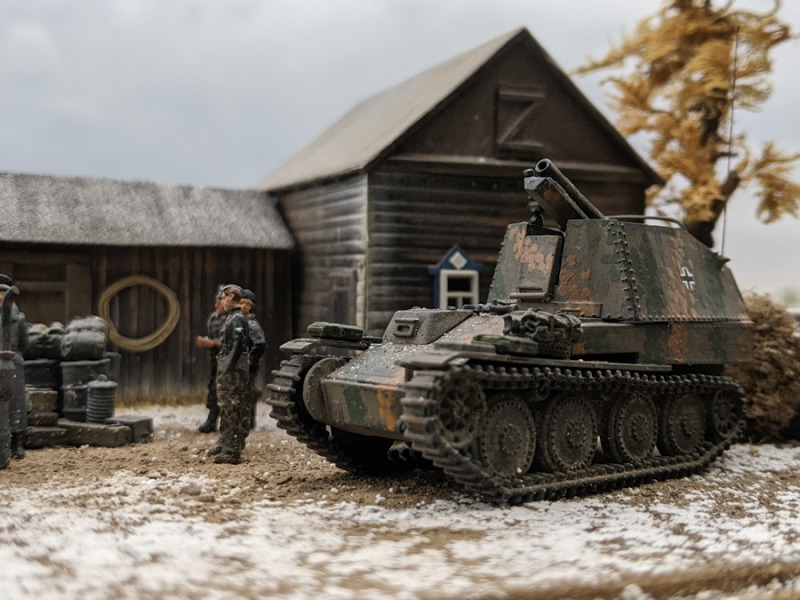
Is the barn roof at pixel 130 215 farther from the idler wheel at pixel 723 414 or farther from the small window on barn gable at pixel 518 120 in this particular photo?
the idler wheel at pixel 723 414

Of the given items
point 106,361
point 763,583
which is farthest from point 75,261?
point 763,583

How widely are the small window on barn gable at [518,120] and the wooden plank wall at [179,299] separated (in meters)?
4.68

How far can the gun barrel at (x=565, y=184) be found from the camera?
9219 mm

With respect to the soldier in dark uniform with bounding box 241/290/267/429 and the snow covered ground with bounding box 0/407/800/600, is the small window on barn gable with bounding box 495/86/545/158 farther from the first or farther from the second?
the snow covered ground with bounding box 0/407/800/600

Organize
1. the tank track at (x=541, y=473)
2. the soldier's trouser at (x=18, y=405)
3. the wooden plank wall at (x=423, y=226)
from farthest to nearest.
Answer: the wooden plank wall at (x=423, y=226) < the soldier's trouser at (x=18, y=405) < the tank track at (x=541, y=473)

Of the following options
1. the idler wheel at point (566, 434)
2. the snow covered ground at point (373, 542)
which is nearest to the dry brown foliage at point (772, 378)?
the snow covered ground at point (373, 542)

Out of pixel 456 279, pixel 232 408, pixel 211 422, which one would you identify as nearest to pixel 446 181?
pixel 456 279

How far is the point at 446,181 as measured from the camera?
47.8 feet

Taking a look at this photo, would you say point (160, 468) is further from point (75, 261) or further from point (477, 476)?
point (75, 261)

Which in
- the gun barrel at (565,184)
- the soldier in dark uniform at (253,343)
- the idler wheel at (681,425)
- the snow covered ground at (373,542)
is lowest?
the snow covered ground at (373,542)

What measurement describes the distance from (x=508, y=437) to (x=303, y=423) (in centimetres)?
225

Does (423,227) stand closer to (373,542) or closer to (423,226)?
(423,226)

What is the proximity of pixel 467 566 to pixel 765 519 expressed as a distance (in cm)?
305

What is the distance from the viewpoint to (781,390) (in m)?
11.8
